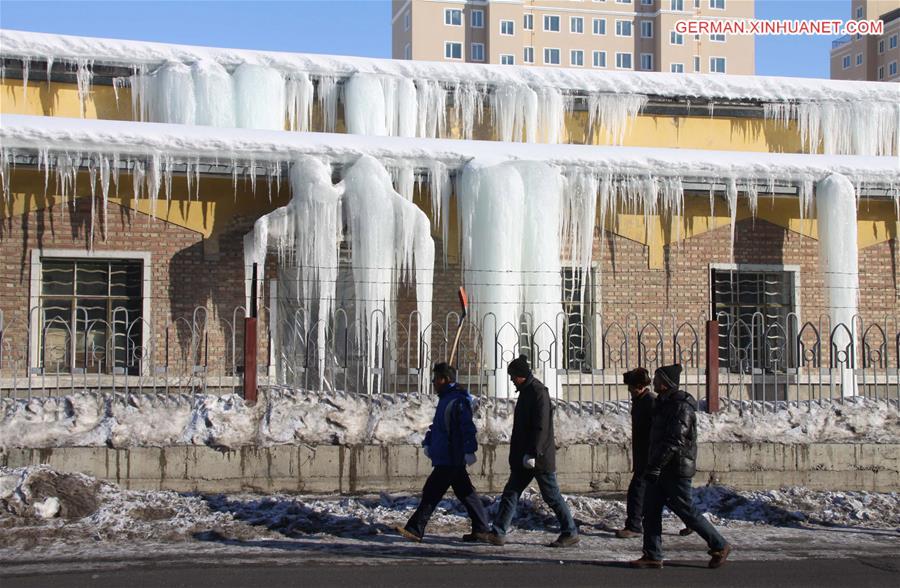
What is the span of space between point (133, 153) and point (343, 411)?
4.94 meters

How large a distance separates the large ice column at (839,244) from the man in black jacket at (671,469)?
8.88 metres

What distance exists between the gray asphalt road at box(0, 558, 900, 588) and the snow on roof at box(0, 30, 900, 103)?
33.7 ft

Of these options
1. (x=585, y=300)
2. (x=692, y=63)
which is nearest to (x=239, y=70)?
(x=585, y=300)

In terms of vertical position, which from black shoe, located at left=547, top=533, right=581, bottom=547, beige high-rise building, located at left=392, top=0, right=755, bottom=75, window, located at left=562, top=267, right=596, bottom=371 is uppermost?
beige high-rise building, located at left=392, top=0, right=755, bottom=75

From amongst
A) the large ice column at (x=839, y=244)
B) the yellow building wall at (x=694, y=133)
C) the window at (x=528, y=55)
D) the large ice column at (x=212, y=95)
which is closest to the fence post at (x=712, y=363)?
the large ice column at (x=839, y=244)

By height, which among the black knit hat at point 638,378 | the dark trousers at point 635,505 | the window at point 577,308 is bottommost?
the dark trousers at point 635,505

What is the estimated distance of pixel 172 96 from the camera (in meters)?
15.7

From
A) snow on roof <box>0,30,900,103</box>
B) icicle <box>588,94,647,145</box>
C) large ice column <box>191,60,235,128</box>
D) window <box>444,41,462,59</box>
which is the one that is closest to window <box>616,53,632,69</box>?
window <box>444,41,462,59</box>

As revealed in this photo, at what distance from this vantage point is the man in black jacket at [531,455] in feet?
27.6

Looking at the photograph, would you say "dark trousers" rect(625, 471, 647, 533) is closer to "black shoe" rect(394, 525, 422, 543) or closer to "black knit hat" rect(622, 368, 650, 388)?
"black knit hat" rect(622, 368, 650, 388)

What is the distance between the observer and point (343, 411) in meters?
11.4

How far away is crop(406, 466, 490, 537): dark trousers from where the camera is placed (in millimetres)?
8500

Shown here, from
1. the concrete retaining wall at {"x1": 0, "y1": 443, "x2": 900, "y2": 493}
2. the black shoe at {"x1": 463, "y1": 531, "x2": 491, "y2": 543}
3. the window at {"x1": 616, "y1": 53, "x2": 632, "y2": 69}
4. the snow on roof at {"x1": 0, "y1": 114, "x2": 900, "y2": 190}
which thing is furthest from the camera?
the window at {"x1": 616, "y1": 53, "x2": 632, "y2": 69}

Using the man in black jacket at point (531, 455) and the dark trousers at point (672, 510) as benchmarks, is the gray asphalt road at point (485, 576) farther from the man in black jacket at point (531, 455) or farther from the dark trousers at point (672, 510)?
the man in black jacket at point (531, 455)
